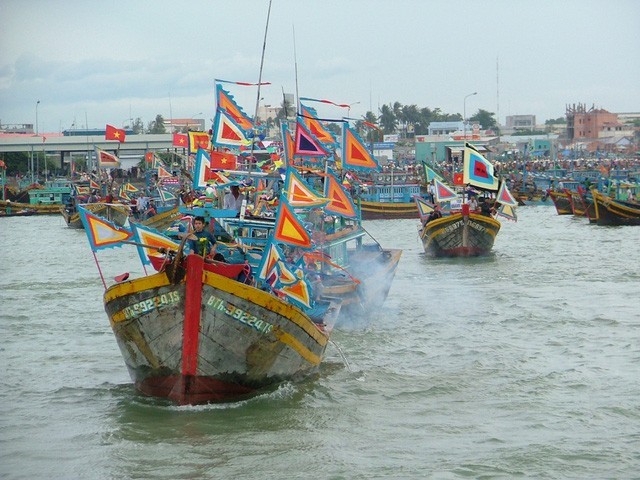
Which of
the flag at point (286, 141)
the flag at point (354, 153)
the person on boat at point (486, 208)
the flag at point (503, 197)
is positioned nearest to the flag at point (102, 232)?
the flag at point (286, 141)

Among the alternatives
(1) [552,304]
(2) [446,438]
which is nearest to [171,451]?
(2) [446,438]

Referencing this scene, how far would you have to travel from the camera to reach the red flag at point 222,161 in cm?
1861

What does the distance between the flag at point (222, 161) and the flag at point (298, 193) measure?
396 cm

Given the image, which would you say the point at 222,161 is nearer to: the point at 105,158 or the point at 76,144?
the point at 105,158

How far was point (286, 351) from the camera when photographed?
13.5 m

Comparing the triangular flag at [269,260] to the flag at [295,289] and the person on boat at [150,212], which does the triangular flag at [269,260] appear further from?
the person on boat at [150,212]

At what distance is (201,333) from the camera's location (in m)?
12.6

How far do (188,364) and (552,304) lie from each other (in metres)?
12.5

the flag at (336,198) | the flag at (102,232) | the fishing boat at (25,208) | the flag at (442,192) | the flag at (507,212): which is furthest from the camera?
the fishing boat at (25,208)

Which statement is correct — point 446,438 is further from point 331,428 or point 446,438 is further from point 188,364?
point 188,364

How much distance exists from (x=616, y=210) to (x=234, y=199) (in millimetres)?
35096

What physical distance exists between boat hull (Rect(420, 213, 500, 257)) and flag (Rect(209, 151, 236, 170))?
1424 centimetres

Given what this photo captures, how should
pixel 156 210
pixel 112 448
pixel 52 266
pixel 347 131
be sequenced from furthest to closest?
pixel 156 210, pixel 52 266, pixel 347 131, pixel 112 448

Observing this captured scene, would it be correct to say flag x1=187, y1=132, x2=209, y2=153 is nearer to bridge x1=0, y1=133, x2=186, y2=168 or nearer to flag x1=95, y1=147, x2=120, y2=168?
flag x1=95, y1=147, x2=120, y2=168
